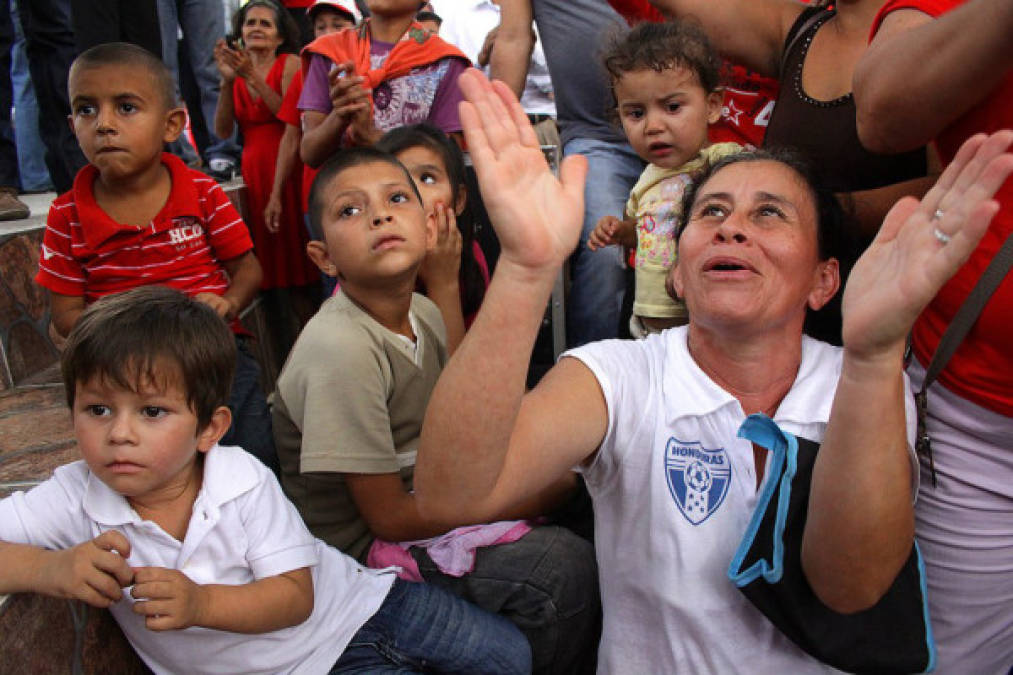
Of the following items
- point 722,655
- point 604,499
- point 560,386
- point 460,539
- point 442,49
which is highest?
point 442,49

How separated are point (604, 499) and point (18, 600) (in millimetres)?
1012

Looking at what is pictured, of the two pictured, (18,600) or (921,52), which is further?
(18,600)

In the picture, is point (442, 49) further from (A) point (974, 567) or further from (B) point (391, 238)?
(A) point (974, 567)

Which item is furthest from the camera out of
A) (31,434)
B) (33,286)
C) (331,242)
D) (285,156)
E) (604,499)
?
(285,156)

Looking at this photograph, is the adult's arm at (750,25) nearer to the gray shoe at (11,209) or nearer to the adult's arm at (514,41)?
the adult's arm at (514,41)

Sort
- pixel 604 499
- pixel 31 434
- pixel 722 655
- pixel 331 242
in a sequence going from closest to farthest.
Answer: pixel 722 655
pixel 604 499
pixel 331 242
pixel 31 434

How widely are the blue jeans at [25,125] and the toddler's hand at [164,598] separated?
452 cm

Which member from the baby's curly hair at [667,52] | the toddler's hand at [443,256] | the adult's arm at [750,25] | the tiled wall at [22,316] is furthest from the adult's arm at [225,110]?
the adult's arm at [750,25]

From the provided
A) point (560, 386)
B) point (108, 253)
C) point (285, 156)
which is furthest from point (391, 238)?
point (285, 156)

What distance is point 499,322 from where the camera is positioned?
1.03 m

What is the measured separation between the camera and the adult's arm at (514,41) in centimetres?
304

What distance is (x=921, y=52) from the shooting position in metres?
1.15

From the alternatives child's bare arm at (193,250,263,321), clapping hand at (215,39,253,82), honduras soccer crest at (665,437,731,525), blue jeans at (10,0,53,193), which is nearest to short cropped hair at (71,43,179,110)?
child's bare arm at (193,250,263,321)

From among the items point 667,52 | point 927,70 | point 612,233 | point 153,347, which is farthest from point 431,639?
point 667,52
